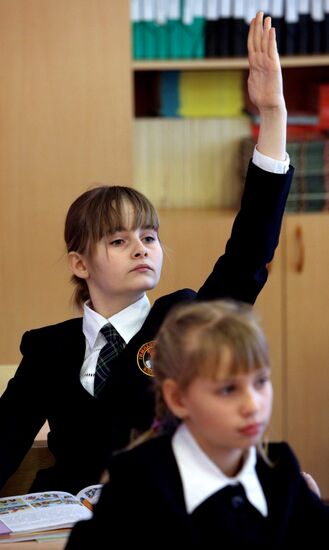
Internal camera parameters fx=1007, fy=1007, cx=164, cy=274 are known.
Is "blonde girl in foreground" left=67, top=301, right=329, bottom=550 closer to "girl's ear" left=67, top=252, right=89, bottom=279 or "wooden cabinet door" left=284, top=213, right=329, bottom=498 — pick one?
"girl's ear" left=67, top=252, right=89, bottom=279

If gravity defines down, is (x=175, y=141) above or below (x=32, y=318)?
above

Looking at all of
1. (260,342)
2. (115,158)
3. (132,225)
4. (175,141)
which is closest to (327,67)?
→ (175,141)

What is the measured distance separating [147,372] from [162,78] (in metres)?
2.13

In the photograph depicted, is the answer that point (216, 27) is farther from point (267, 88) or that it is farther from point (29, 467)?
point (29, 467)

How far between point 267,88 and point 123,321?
0.52 metres

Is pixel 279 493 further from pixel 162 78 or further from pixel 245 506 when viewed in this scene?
pixel 162 78

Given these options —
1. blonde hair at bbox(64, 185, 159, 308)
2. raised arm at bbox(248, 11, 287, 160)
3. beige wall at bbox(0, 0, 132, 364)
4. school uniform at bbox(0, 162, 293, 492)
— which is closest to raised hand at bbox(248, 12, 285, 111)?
raised arm at bbox(248, 11, 287, 160)

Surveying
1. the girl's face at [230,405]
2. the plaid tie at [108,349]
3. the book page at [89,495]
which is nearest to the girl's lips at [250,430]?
the girl's face at [230,405]

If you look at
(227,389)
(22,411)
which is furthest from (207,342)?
(22,411)

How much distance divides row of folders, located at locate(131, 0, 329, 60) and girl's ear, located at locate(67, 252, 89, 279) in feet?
5.92

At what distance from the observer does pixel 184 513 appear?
4.07 feet

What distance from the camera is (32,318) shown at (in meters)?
3.60

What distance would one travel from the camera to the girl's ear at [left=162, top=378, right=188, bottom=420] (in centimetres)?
130

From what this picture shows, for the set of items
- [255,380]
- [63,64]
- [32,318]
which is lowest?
[32,318]
